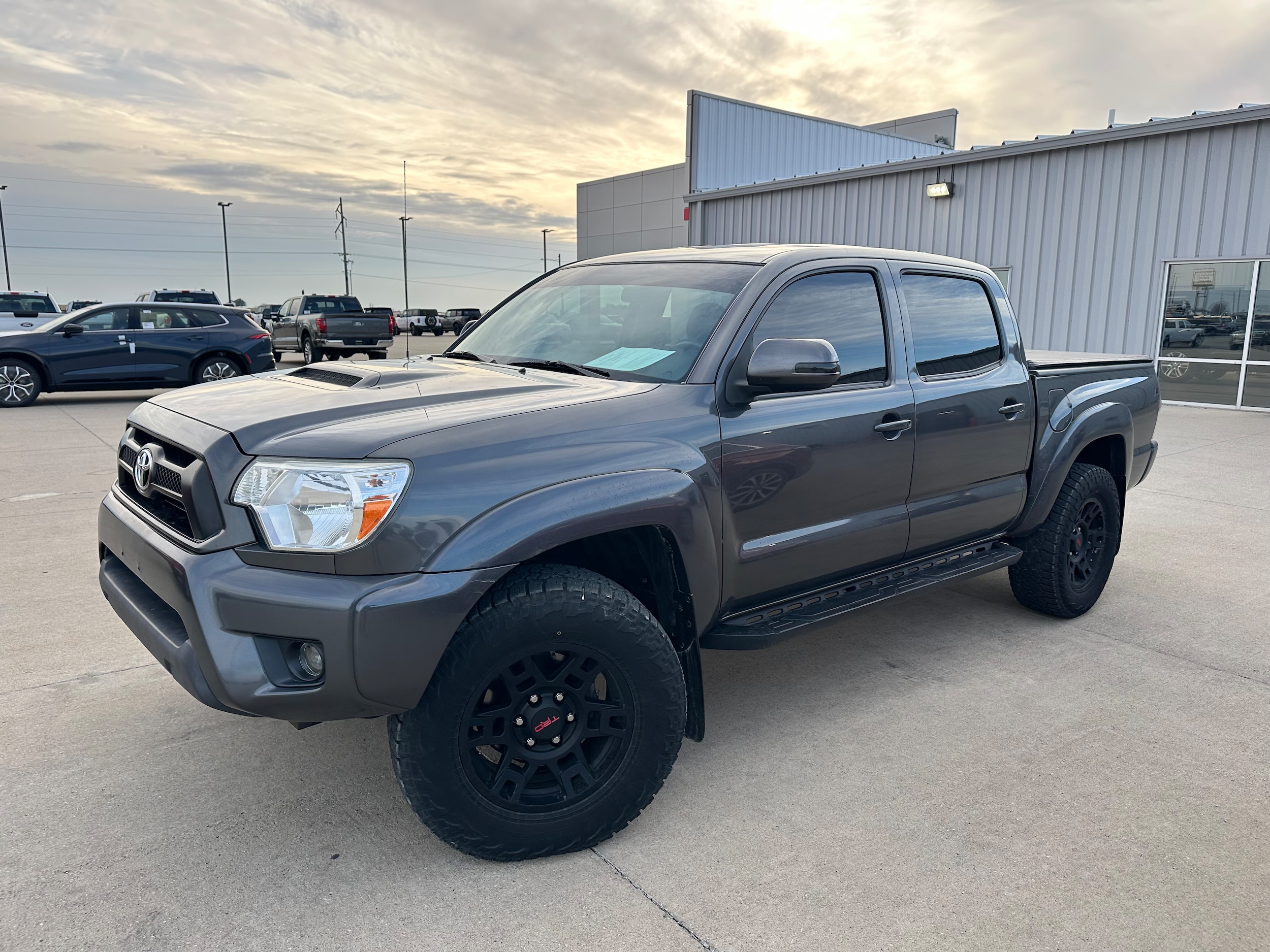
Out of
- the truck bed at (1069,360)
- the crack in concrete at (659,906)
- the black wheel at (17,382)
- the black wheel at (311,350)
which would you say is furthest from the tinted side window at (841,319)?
the black wheel at (311,350)

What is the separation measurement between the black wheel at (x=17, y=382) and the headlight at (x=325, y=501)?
13911 mm

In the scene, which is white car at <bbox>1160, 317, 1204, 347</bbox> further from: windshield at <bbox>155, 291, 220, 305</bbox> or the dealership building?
windshield at <bbox>155, 291, 220, 305</bbox>

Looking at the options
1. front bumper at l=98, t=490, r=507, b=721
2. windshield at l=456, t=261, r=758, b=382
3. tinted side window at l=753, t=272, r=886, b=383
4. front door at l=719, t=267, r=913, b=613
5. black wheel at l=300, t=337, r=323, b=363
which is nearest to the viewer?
front bumper at l=98, t=490, r=507, b=721

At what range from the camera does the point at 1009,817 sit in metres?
2.82

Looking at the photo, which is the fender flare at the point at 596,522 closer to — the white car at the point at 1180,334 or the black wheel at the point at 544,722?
the black wheel at the point at 544,722

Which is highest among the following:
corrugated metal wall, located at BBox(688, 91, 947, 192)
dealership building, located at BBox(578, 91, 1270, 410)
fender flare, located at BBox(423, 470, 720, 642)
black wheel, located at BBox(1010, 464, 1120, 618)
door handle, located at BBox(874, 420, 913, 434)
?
corrugated metal wall, located at BBox(688, 91, 947, 192)

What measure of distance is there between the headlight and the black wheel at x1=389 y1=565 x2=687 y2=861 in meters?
0.38

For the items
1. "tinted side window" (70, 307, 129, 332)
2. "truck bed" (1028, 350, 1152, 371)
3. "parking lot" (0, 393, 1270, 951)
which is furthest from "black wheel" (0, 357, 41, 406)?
"truck bed" (1028, 350, 1152, 371)

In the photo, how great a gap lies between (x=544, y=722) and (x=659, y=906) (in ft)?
1.86

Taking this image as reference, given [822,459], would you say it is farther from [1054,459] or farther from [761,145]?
[761,145]

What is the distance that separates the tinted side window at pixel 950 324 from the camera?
385cm

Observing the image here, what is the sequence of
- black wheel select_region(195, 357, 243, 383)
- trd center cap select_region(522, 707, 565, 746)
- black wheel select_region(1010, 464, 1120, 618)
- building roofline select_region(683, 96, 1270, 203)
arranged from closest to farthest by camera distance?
1. trd center cap select_region(522, 707, 565, 746)
2. black wheel select_region(1010, 464, 1120, 618)
3. building roofline select_region(683, 96, 1270, 203)
4. black wheel select_region(195, 357, 243, 383)

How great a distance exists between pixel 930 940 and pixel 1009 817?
70 cm

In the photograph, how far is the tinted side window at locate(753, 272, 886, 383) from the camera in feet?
11.0
